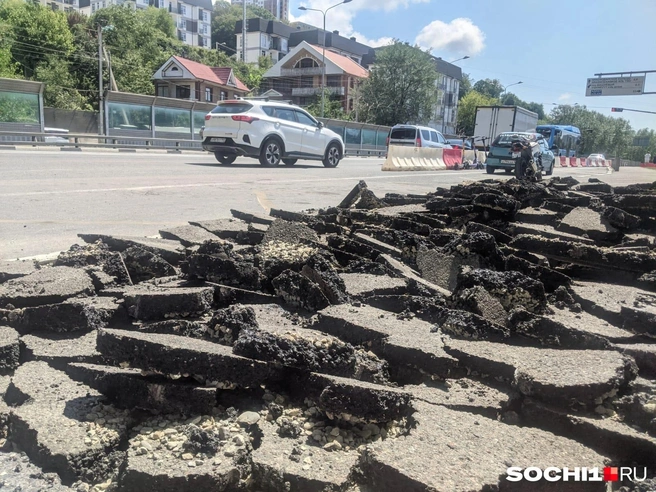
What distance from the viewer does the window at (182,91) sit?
222 ft

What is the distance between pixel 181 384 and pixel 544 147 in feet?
82.7

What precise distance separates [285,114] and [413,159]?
8.00 meters

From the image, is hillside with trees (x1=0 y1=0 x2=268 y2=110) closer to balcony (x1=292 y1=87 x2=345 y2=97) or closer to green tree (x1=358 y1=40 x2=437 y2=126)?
balcony (x1=292 y1=87 x2=345 y2=97)

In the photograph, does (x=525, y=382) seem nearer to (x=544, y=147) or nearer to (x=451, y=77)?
(x=544, y=147)

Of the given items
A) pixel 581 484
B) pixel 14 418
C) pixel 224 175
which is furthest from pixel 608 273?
pixel 224 175

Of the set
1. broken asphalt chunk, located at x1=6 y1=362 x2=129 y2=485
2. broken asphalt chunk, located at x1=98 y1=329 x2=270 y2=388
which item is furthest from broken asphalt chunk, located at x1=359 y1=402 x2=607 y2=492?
broken asphalt chunk, located at x1=6 y1=362 x2=129 y2=485

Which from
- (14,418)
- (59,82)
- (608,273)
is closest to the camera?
(14,418)

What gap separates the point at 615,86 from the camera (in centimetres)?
5456

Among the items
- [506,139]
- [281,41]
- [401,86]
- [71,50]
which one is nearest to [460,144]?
[506,139]

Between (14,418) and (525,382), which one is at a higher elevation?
(525,382)

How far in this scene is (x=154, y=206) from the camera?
7633mm

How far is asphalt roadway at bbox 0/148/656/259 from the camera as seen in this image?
18.9ft

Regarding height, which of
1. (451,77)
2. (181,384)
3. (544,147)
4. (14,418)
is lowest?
(14,418)

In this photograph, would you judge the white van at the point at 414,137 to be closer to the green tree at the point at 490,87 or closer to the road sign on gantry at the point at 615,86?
the road sign on gantry at the point at 615,86
